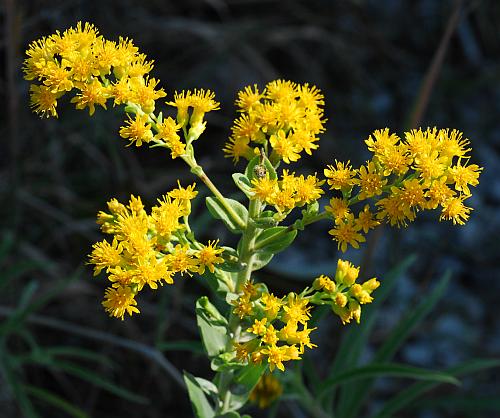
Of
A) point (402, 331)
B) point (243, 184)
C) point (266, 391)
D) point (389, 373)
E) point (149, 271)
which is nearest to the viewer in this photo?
point (149, 271)

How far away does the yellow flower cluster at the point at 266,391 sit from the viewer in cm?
265

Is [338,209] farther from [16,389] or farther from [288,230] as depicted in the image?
[16,389]

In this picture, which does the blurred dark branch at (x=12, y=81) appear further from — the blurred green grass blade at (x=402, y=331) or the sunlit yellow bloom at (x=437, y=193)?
the sunlit yellow bloom at (x=437, y=193)

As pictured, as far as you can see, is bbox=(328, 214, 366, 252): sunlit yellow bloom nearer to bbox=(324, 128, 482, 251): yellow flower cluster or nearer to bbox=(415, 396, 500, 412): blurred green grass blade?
bbox=(324, 128, 482, 251): yellow flower cluster

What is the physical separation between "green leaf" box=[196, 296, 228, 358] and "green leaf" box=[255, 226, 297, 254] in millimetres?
192

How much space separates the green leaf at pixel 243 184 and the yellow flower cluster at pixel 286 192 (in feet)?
0.03

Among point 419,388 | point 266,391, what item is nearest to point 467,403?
point 419,388

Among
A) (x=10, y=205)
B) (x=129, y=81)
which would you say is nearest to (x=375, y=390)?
(x=10, y=205)

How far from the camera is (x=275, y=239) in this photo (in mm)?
1727

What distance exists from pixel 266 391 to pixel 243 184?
120cm

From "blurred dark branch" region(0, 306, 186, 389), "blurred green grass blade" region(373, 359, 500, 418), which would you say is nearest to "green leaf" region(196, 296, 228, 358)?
"blurred dark branch" region(0, 306, 186, 389)

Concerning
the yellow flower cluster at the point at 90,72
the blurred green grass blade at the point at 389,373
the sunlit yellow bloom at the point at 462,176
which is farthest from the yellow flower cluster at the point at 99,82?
the blurred green grass blade at the point at 389,373

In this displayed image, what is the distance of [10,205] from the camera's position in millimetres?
3453

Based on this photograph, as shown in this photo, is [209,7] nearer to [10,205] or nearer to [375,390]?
[10,205]
